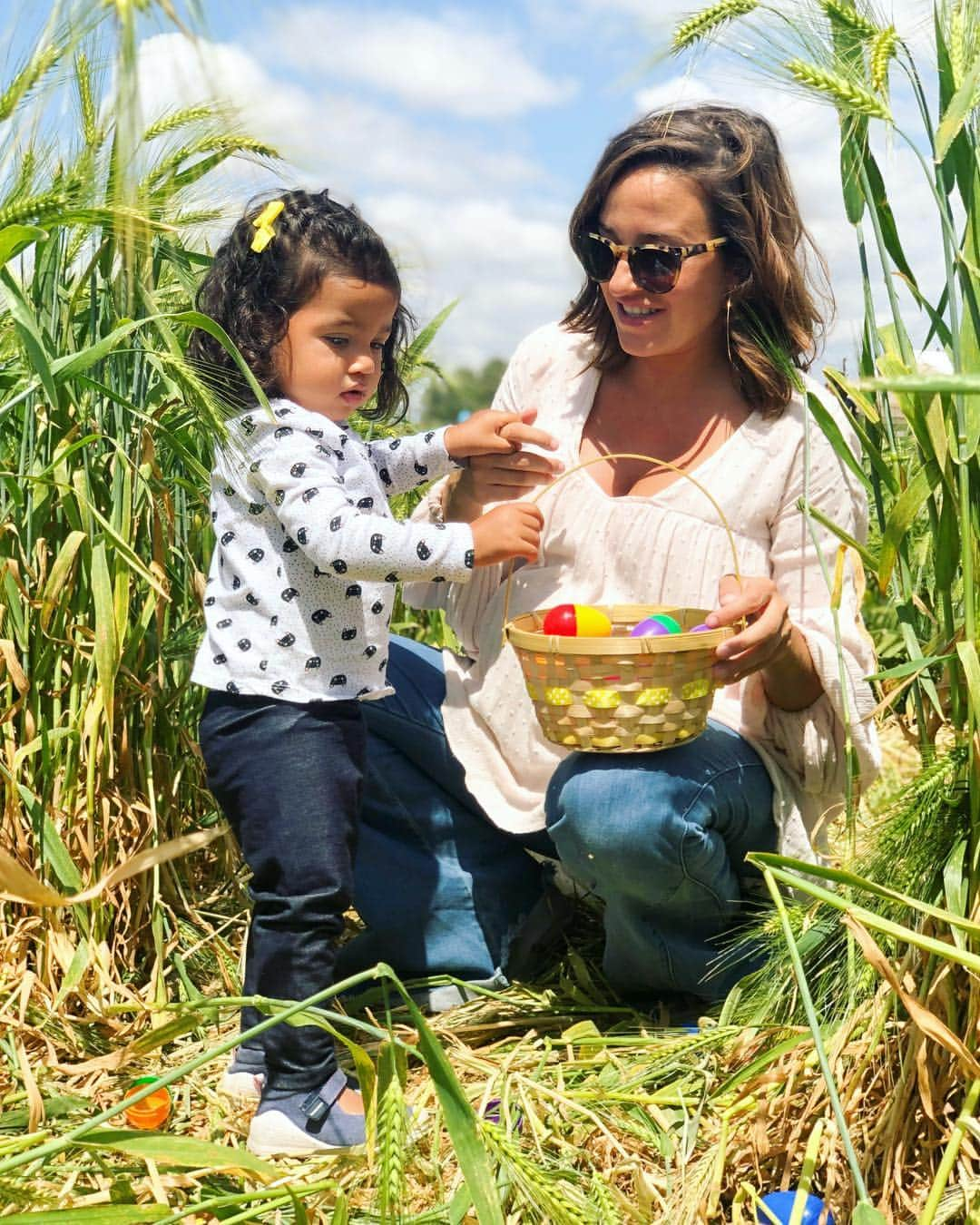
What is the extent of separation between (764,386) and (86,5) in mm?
1344

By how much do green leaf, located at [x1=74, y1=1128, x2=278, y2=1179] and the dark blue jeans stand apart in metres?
0.54

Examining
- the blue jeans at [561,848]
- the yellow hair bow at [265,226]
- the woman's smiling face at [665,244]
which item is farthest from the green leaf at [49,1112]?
the woman's smiling face at [665,244]

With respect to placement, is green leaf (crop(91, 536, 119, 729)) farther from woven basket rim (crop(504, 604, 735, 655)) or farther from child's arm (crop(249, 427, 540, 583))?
woven basket rim (crop(504, 604, 735, 655))

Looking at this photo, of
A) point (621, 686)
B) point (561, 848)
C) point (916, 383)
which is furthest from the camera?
point (561, 848)

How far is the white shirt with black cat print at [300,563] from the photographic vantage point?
1.67 meters

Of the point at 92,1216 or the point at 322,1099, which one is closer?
the point at 92,1216

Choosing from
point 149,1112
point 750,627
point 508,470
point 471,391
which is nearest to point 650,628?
point 750,627

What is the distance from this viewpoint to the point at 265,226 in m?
1.77

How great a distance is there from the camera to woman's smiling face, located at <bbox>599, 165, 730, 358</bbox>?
187 centimetres

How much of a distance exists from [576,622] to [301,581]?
0.37 meters

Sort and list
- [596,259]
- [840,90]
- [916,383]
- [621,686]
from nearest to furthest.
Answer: [916,383] → [840,90] → [621,686] → [596,259]

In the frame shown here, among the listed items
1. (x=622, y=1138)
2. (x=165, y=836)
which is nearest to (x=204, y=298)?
(x=165, y=836)

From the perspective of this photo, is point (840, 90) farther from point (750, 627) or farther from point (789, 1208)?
point (789, 1208)

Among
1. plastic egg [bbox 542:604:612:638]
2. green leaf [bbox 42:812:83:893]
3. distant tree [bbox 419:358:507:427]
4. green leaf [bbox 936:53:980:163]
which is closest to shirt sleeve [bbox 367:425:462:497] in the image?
plastic egg [bbox 542:604:612:638]
